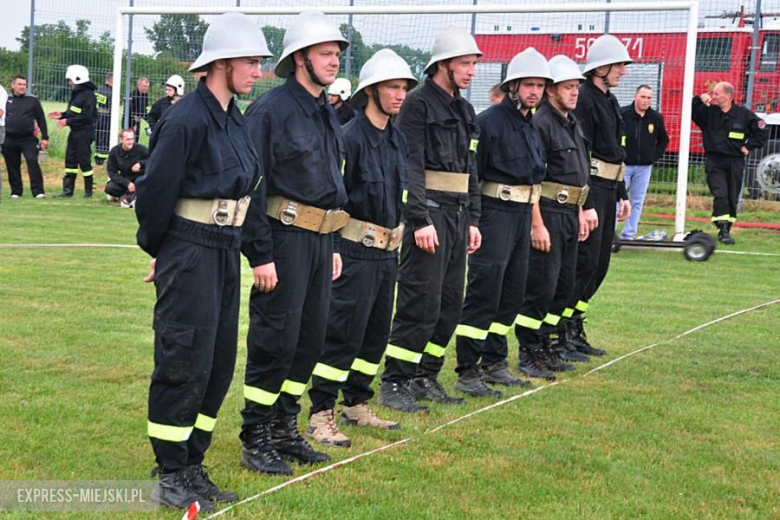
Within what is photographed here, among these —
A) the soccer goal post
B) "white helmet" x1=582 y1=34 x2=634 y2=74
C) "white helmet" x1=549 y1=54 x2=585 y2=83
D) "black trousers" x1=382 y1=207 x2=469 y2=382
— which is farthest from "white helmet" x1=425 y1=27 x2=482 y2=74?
the soccer goal post

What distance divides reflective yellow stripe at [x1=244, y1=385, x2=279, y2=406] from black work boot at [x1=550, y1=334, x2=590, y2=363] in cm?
374

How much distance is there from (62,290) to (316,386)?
16.6 feet

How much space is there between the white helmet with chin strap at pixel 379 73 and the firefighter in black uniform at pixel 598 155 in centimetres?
292

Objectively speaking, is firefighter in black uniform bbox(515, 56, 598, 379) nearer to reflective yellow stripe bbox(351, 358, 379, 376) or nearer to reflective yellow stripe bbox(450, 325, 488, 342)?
reflective yellow stripe bbox(450, 325, 488, 342)

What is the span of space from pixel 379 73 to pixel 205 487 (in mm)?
2529

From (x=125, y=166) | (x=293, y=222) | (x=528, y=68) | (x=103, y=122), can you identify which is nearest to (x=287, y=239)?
(x=293, y=222)

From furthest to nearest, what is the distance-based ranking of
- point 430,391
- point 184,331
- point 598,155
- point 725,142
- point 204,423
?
1. point 725,142
2. point 598,155
3. point 430,391
4. point 204,423
5. point 184,331

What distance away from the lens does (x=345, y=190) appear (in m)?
5.82

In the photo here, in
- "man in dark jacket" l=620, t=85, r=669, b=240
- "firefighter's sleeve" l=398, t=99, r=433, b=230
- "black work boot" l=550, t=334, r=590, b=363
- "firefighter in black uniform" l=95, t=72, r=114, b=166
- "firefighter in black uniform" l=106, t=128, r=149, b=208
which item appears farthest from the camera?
"firefighter in black uniform" l=95, t=72, r=114, b=166

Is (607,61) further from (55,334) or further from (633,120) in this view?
(633,120)

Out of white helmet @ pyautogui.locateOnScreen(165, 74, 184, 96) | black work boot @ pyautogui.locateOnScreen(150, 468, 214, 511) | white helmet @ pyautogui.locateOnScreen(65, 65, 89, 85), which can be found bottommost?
black work boot @ pyautogui.locateOnScreen(150, 468, 214, 511)

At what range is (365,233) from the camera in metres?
6.09

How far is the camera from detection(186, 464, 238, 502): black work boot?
16.0ft

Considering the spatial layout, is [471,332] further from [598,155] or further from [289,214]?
[289,214]
